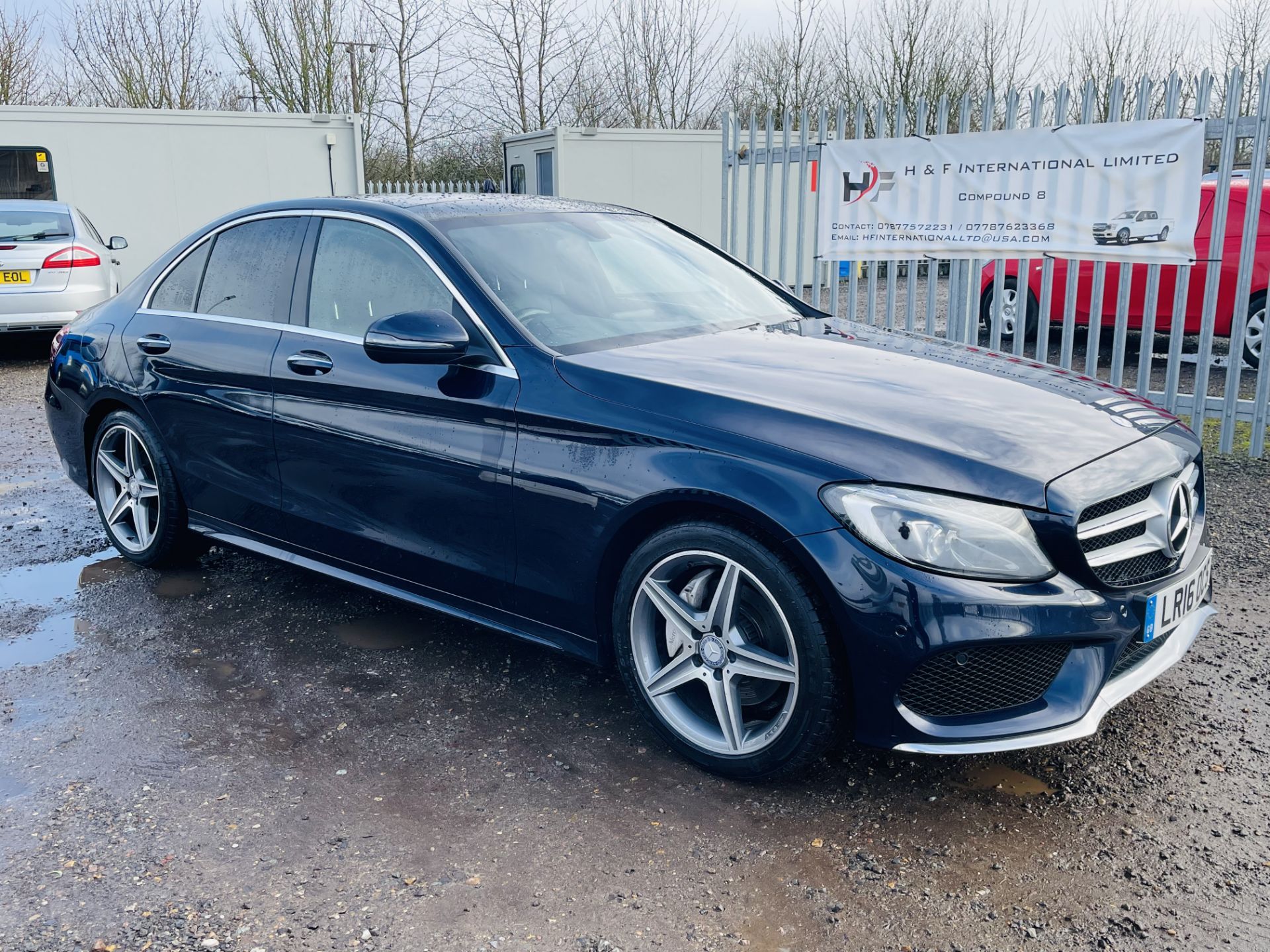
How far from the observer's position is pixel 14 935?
2.43 meters

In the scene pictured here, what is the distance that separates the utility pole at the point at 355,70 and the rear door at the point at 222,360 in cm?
2461

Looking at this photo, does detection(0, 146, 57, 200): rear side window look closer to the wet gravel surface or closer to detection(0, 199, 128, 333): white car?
detection(0, 199, 128, 333): white car

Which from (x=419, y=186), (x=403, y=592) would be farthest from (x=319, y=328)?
(x=419, y=186)

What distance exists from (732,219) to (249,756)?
7074 millimetres

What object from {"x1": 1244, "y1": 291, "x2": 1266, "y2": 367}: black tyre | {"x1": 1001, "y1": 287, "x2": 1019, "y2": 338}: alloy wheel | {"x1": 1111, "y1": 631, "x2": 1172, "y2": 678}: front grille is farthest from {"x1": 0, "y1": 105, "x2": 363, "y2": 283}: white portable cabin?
{"x1": 1111, "y1": 631, "x2": 1172, "y2": 678}: front grille

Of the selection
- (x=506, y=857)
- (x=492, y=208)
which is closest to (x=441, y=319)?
(x=492, y=208)

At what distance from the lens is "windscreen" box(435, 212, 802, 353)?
3.55 m

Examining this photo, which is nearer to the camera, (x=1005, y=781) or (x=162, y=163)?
(x=1005, y=781)

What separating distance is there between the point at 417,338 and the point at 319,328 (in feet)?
2.63

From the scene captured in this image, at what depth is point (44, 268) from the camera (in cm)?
1052

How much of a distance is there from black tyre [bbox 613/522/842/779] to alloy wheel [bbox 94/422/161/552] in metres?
2.63

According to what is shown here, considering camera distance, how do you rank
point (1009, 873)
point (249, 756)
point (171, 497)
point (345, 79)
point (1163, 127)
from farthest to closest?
point (345, 79), point (1163, 127), point (171, 497), point (249, 756), point (1009, 873)

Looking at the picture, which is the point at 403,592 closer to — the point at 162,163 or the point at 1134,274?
the point at 1134,274

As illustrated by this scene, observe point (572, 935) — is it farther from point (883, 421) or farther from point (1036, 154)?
point (1036, 154)
